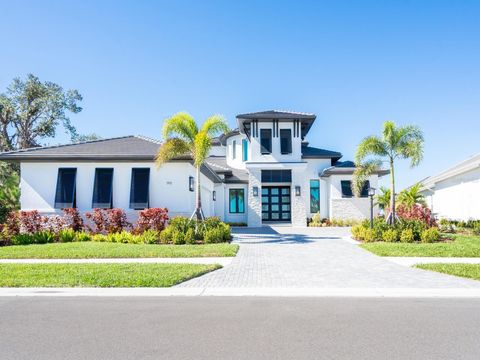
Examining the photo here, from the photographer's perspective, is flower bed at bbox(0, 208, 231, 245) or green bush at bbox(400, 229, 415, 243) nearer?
flower bed at bbox(0, 208, 231, 245)

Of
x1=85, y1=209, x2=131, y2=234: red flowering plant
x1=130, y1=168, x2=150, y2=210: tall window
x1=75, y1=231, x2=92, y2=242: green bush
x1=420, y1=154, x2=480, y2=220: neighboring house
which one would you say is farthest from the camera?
x1=420, y1=154, x2=480, y2=220: neighboring house

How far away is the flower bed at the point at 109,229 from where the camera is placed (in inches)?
606

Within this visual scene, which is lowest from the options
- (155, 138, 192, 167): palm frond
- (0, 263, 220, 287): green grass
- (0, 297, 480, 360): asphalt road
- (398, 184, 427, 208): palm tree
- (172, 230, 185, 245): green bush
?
(0, 297, 480, 360): asphalt road

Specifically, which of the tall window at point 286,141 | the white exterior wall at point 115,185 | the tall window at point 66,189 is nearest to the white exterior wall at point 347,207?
the tall window at point 286,141

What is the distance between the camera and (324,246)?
1473 centimetres

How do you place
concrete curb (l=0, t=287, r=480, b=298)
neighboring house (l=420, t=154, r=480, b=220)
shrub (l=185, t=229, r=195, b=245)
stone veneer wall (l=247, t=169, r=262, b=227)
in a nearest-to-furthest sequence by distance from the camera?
1. concrete curb (l=0, t=287, r=480, b=298)
2. shrub (l=185, t=229, r=195, b=245)
3. neighboring house (l=420, t=154, r=480, b=220)
4. stone veneer wall (l=247, t=169, r=262, b=227)

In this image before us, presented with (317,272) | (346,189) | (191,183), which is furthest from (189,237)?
(346,189)

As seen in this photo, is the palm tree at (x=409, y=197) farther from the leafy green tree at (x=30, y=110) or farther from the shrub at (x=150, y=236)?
the leafy green tree at (x=30, y=110)

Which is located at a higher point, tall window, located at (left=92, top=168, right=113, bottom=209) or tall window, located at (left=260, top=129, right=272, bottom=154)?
tall window, located at (left=260, top=129, right=272, bottom=154)

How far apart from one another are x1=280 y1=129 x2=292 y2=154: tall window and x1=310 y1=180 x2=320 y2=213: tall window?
16.0ft

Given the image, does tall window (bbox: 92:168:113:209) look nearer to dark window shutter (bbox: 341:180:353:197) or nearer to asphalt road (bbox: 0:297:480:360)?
asphalt road (bbox: 0:297:480:360)

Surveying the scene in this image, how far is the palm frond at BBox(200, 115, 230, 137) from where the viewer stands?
1622 centimetres

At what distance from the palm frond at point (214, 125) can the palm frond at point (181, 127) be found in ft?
1.77

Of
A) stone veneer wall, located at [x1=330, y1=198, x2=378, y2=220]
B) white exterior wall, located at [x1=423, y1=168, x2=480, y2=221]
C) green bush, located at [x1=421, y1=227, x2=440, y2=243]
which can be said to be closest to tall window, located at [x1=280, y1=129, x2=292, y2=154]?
stone veneer wall, located at [x1=330, y1=198, x2=378, y2=220]
